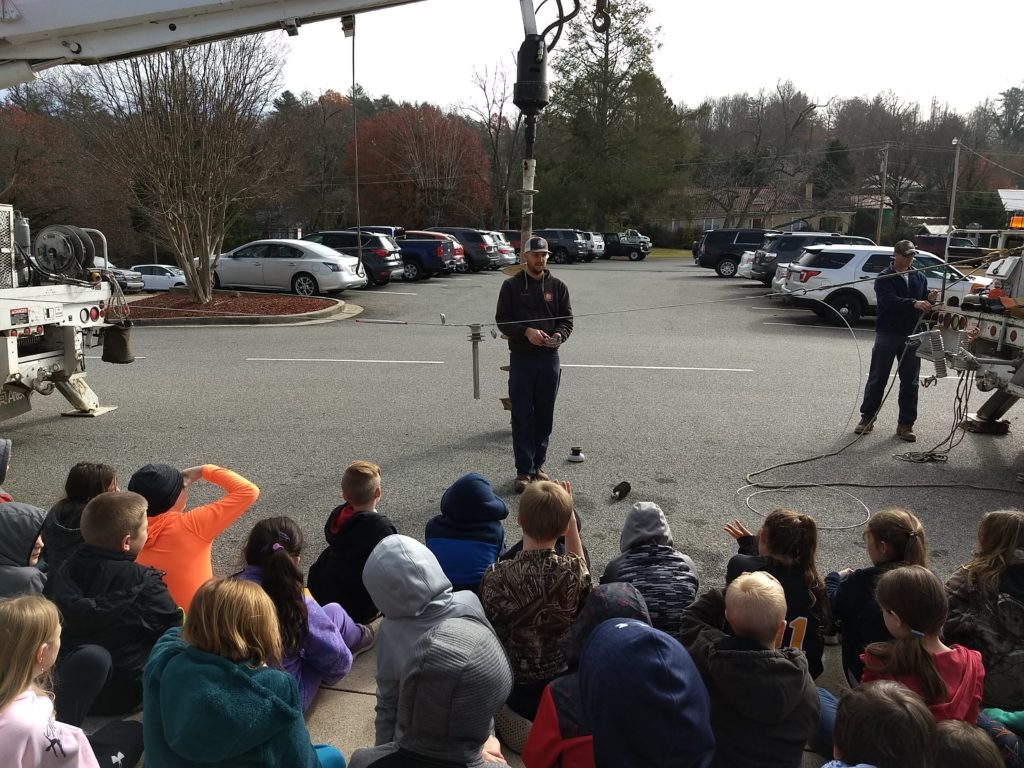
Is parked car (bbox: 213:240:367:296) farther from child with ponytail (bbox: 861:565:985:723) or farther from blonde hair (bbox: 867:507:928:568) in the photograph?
child with ponytail (bbox: 861:565:985:723)

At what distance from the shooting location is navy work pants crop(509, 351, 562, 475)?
253 inches

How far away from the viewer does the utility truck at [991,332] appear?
6.65 m

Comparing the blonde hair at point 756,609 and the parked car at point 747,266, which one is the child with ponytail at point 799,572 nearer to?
the blonde hair at point 756,609

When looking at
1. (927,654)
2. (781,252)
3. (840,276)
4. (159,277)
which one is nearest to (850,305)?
(840,276)

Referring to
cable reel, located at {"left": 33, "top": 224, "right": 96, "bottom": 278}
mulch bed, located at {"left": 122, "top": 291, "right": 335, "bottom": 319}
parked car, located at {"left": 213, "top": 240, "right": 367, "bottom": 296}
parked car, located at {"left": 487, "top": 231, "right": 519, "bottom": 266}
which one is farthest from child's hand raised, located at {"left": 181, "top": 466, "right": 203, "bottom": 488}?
parked car, located at {"left": 487, "top": 231, "right": 519, "bottom": 266}

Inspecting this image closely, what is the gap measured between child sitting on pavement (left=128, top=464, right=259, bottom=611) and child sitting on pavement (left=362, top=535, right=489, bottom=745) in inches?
53.5

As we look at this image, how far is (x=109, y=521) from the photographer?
320 cm

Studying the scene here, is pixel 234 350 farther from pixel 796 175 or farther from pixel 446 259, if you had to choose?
pixel 796 175

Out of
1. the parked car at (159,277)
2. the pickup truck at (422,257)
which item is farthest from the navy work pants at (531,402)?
the parked car at (159,277)

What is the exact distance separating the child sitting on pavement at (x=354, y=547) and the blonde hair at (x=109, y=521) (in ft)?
3.63

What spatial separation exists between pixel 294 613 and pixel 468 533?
1.00 m

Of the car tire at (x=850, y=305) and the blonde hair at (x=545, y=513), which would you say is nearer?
the blonde hair at (x=545, y=513)

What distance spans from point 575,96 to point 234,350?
1811 inches

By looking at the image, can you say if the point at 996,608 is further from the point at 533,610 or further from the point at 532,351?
the point at 532,351
